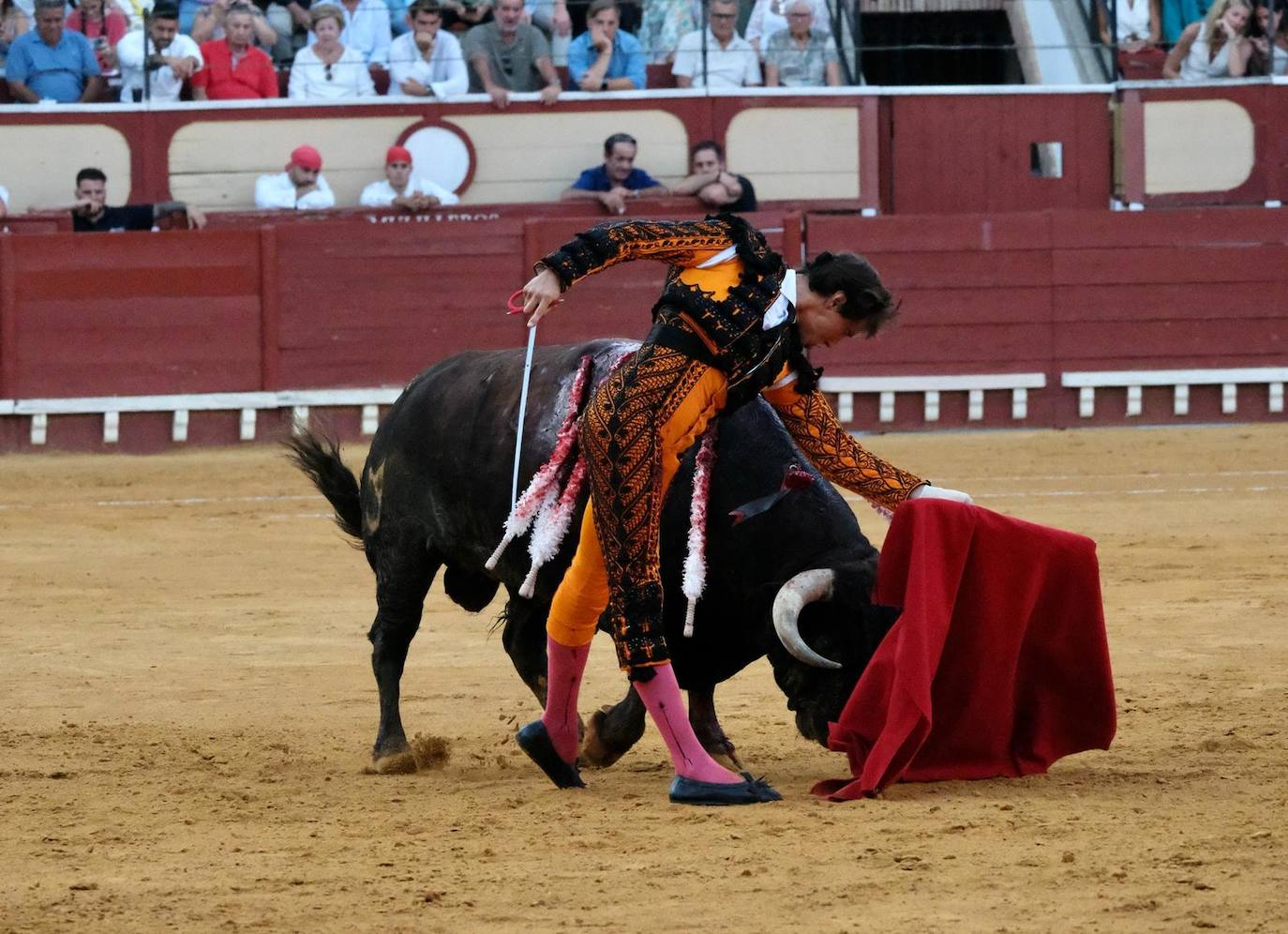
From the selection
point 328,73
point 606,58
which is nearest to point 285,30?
point 328,73

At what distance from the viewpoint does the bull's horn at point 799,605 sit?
343 centimetres

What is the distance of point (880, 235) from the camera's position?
36.4 feet

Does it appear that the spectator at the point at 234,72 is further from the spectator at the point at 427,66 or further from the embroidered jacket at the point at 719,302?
the embroidered jacket at the point at 719,302

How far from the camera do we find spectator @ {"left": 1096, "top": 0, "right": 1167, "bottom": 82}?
12.2 meters

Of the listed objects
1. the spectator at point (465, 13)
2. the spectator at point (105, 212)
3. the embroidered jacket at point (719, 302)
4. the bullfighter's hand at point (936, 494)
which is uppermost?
the spectator at point (465, 13)

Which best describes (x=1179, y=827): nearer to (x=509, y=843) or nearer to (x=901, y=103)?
(x=509, y=843)

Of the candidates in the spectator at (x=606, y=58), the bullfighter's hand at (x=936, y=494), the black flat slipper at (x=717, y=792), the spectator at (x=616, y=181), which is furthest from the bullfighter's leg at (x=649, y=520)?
the spectator at (x=606, y=58)

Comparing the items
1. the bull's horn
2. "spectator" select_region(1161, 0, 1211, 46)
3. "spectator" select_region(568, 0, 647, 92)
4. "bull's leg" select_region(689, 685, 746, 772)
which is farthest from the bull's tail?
"spectator" select_region(1161, 0, 1211, 46)

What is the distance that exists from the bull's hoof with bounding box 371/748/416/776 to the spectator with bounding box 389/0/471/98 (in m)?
8.02

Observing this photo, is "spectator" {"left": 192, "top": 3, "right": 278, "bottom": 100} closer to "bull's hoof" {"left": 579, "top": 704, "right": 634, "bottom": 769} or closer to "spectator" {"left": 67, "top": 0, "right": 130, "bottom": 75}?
"spectator" {"left": 67, "top": 0, "right": 130, "bottom": 75}

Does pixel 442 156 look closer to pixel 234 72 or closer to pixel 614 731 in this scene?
pixel 234 72

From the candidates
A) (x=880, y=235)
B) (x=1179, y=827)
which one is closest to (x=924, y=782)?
(x=1179, y=827)

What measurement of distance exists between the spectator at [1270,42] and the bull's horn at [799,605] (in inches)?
365

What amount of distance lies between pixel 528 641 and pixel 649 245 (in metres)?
1.36
